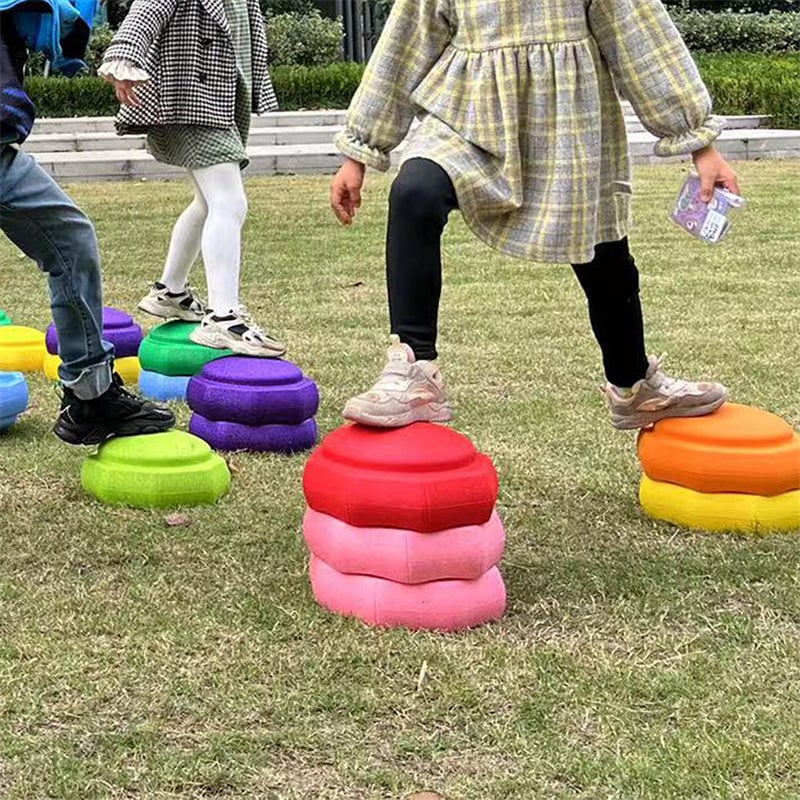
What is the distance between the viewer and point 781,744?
7.25ft

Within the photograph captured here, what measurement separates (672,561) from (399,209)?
3.41ft

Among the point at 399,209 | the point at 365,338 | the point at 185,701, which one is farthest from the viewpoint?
the point at 365,338

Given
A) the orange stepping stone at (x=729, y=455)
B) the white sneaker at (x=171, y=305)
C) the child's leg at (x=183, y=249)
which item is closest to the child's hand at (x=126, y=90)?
the child's leg at (x=183, y=249)

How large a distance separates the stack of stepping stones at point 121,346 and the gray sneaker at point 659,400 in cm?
212

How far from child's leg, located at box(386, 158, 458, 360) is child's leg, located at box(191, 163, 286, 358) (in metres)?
1.73

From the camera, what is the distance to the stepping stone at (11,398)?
13.7 feet

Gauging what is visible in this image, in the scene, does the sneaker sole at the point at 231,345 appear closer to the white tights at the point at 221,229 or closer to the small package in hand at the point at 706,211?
the white tights at the point at 221,229

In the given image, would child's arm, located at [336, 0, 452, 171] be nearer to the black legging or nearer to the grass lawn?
the black legging

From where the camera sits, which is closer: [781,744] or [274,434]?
[781,744]

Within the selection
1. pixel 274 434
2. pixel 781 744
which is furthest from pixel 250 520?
pixel 781 744

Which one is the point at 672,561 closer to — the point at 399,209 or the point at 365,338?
the point at 399,209

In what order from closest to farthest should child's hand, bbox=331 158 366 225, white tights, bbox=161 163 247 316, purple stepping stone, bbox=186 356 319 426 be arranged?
child's hand, bbox=331 158 366 225, purple stepping stone, bbox=186 356 319 426, white tights, bbox=161 163 247 316

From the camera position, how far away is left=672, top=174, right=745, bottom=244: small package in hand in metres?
3.11

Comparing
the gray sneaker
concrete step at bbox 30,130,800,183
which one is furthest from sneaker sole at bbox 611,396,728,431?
concrete step at bbox 30,130,800,183
